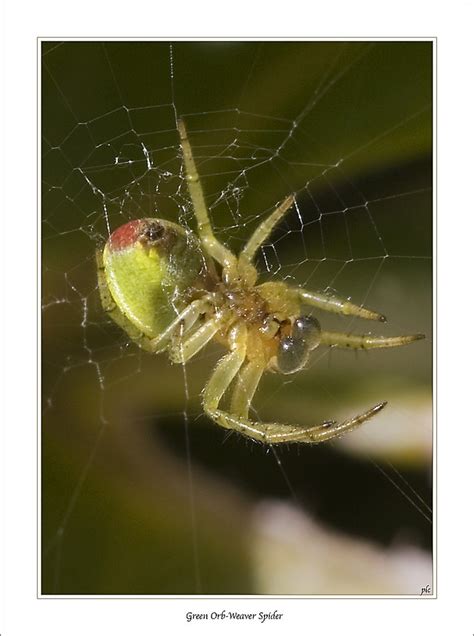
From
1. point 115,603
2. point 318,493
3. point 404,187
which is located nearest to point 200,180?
point 404,187

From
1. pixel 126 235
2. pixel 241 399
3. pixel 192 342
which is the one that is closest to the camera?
pixel 126 235

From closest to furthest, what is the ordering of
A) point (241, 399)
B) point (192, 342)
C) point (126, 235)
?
point (126, 235) → point (192, 342) → point (241, 399)

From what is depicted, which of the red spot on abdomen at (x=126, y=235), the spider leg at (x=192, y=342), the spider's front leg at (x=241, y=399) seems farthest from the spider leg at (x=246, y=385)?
the red spot on abdomen at (x=126, y=235)

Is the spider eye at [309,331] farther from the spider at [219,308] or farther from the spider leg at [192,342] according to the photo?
the spider leg at [192,342]

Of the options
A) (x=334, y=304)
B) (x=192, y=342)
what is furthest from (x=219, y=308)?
(x=334, y=304)

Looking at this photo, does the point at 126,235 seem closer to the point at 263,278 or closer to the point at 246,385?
the point at 263,278

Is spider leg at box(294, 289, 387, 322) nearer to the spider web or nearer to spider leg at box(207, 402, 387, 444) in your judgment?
the spider web
